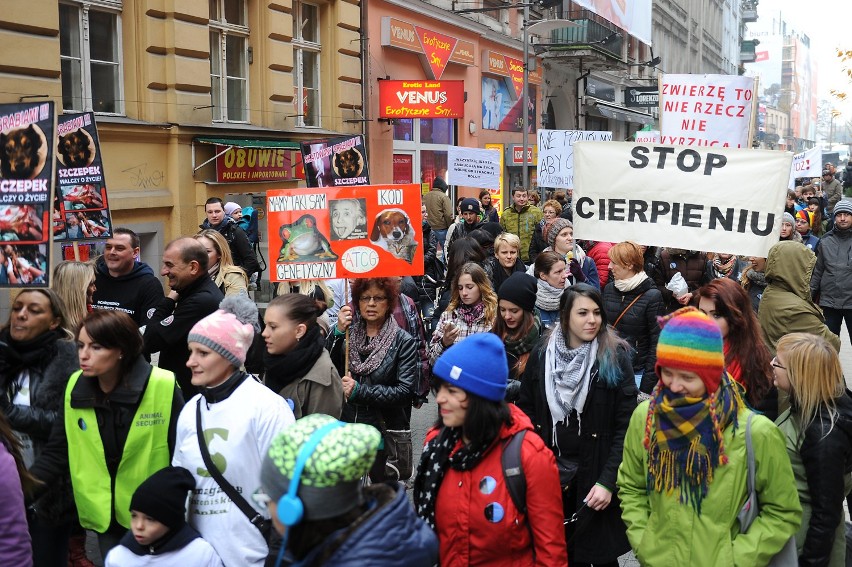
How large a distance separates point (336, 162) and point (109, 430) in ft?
26.2

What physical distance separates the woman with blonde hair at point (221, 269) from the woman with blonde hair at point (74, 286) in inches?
61.6

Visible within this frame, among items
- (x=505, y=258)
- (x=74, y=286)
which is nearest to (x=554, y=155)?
(x=505, y=258)

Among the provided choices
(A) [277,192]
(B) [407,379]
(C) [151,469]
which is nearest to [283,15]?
(A) [277,192]

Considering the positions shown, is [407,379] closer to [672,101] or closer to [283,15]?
[672,101]

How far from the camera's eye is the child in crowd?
349 centimetres

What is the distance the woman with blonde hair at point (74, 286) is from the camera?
546 cm

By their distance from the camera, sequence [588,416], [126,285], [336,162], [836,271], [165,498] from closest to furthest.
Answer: [165,498]
[588,416]
[126,285]
[836,271]
[336,162]

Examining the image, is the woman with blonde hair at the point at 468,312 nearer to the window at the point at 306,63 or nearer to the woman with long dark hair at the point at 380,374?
the woman with long dark hair at the point at 380,374

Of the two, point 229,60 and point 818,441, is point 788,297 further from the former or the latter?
point 229,60

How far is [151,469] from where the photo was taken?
398 cm

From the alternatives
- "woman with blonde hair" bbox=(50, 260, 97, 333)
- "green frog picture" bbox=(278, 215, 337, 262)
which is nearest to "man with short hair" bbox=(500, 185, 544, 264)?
"green frog picture" bbox=(278, 215, 337, 262)

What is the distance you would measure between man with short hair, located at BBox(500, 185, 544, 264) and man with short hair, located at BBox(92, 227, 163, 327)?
8261 mm

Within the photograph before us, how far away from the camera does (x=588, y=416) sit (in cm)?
428

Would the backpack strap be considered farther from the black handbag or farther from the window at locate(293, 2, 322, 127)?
the window at locate(293, 2, 322, 127)
